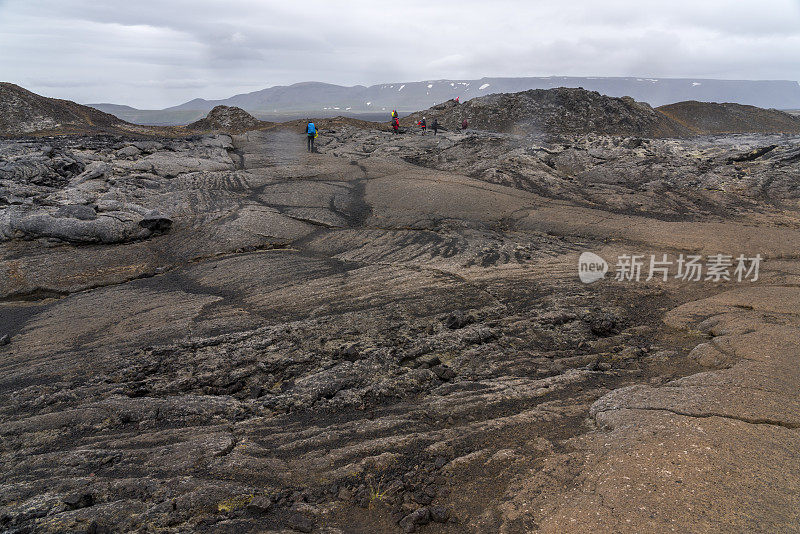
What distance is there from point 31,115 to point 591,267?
34628mm

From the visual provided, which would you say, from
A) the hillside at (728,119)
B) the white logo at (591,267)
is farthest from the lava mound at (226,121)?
the hillside at (728,119)

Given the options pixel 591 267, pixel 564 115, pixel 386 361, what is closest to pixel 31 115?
pixel 386 361

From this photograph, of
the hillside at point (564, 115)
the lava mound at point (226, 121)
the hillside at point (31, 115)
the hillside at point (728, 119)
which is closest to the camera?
the hillside at point (31, 115)

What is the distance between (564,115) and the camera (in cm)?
2866

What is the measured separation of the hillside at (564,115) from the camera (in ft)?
92.7

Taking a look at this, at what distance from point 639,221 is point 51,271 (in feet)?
45.8

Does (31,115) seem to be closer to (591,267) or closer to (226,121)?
(226,121)

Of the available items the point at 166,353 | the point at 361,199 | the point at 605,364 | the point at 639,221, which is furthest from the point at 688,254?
the point at 166,353

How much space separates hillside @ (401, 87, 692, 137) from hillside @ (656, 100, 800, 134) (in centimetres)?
439

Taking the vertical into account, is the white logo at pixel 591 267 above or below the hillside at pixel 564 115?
below

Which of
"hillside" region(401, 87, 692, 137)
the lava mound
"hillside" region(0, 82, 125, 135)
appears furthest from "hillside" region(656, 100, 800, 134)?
"hillside" region(0, 82, 125, 135)

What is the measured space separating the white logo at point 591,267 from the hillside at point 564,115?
69.2 feet

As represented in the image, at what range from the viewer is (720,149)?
16.7 metres

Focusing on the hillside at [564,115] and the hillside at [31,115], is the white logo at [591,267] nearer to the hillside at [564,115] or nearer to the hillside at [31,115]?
the hillside at [564,115]
